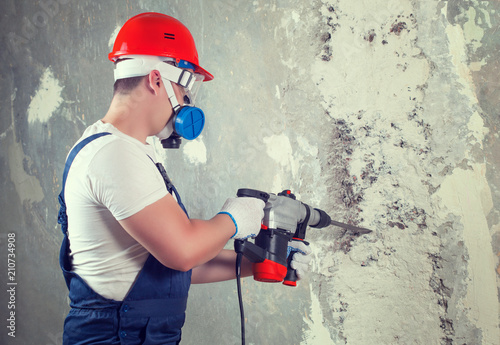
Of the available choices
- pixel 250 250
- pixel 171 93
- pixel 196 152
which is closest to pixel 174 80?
pixel 171 93

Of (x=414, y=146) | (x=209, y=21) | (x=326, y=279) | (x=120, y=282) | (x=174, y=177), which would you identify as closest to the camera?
(x=120, y=282)

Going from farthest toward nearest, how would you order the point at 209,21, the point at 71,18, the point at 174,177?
the point at 71,18 → the point at 174,177 → the point at 209,21

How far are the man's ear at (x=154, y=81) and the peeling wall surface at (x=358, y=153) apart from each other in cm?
64

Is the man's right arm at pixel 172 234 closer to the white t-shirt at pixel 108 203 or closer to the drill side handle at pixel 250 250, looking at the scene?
the white t-shirt at pixel 108 203

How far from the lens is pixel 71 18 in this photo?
2.39 m

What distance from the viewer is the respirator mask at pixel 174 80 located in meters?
1.17

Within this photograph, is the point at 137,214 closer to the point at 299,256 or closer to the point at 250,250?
the point at 250,250

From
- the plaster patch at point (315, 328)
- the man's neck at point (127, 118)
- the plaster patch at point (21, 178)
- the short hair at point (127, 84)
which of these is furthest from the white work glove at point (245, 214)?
the plaster patch at point (21, 178)

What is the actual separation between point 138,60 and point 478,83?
3.51ft

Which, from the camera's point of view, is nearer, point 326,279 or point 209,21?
point 326,279

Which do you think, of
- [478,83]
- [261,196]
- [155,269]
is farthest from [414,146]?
[155,269]

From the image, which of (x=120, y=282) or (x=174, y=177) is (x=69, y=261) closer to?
(x=120, y=282)

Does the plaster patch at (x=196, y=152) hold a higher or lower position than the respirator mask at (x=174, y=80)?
lower

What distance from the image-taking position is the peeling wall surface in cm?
125
